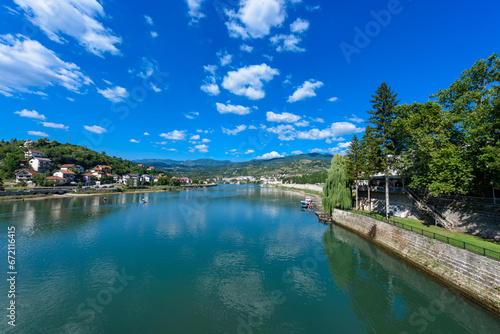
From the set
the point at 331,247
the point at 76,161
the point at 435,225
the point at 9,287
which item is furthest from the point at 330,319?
the point at 76,161

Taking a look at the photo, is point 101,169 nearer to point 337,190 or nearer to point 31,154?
point 31,154

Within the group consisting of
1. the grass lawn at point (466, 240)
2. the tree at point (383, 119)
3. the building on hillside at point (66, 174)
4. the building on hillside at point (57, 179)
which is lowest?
the grass lawn at point (466, 240)

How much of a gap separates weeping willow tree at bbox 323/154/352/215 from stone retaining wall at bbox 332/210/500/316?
11029 mm

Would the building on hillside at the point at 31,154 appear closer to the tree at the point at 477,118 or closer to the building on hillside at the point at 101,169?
the building on hillside at the point at 101,169

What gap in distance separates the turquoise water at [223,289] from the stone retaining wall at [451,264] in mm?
677

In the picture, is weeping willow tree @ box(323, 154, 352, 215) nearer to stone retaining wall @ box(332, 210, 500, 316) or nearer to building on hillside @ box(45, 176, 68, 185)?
stone retaining wall @ box(332, 210, 500, 316)

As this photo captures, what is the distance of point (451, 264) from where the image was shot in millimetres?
12656

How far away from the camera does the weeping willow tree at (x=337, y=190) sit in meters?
31.6

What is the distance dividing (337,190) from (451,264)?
19.5 meters

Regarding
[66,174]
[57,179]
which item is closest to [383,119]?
[57,179]

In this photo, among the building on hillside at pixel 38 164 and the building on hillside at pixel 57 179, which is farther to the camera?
the building on hillside at pixel 38 164

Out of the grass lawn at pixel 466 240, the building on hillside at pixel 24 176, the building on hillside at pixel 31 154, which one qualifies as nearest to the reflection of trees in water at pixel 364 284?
the grass lawn at pixel 466 240

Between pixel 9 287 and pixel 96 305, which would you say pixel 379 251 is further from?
pixel 9 287

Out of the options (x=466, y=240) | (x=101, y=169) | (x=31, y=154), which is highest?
(x=31, y=154)
